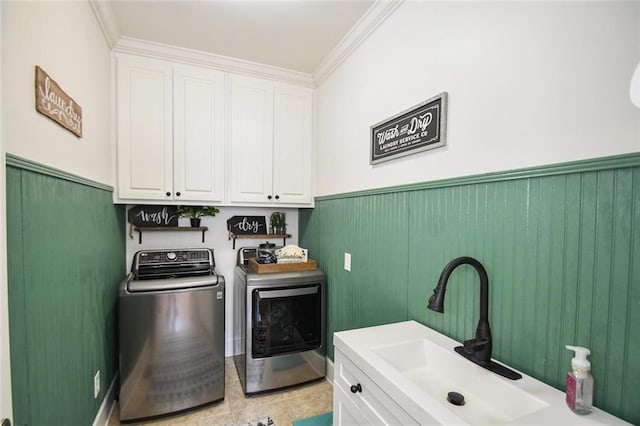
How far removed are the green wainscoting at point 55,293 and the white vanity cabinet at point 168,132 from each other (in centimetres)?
37

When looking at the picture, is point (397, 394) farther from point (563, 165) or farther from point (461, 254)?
point (563, 165)

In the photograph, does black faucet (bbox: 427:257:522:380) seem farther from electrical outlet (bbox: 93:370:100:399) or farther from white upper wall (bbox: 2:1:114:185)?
electrical outlet (bbox: 93:370:100:399)

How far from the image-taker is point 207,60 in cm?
230

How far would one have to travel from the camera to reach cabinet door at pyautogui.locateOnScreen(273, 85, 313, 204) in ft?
8.43

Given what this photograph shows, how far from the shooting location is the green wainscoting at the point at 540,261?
0.80 meters

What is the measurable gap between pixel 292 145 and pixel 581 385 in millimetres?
2351

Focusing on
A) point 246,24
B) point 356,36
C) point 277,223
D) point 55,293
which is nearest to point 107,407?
point 55,293

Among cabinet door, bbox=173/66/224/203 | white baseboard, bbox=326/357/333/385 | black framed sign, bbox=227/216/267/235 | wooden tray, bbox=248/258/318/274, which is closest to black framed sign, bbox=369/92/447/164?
wooden tray, bbox=248/258/318/274

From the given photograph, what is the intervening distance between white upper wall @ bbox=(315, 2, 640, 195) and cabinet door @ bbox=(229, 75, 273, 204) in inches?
38.9

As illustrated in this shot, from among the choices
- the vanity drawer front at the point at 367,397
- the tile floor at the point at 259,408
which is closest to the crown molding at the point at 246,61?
the vanity drawer front at the point at 367,397

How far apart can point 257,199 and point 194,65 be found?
1190 mm

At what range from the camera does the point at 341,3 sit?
5.68 feet

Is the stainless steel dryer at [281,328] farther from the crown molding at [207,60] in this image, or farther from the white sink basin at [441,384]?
the crown molding at [207,60]

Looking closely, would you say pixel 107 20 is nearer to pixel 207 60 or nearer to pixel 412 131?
pixel 207 60
